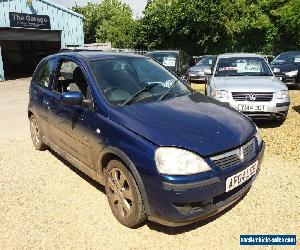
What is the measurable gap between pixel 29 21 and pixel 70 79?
17660 mm

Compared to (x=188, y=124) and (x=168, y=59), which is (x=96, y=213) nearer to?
(x=188, y=124)

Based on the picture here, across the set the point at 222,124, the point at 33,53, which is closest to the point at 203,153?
the point at 222,124

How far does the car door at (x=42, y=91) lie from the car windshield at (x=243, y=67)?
416cm

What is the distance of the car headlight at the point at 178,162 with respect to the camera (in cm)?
306

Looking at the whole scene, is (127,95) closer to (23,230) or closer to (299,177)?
(23,230)

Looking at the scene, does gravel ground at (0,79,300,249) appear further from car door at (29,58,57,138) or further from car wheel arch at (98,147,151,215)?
car door at (29,58,57,138)

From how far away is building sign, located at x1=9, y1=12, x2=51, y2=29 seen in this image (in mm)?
19516

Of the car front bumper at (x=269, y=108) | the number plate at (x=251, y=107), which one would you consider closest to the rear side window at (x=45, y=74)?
the car front bumper at (x=269, y=108)

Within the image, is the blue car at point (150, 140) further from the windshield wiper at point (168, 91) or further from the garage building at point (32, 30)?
the garage building at point (32, 30)

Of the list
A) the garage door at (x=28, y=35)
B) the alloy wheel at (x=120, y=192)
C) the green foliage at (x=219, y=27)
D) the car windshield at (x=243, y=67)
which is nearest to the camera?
the alloy wheel at (x=120, y=192)

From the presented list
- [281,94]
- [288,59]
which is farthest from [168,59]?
[288,59]

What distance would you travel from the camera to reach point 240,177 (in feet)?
11.1

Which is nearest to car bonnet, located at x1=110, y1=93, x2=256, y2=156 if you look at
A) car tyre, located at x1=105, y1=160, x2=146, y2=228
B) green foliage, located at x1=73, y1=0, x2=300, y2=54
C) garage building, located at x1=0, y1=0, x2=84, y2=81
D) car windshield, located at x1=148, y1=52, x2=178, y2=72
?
car tyre, located at x1=105, y1=160, x2=146, y2=228

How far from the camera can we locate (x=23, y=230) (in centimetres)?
369
